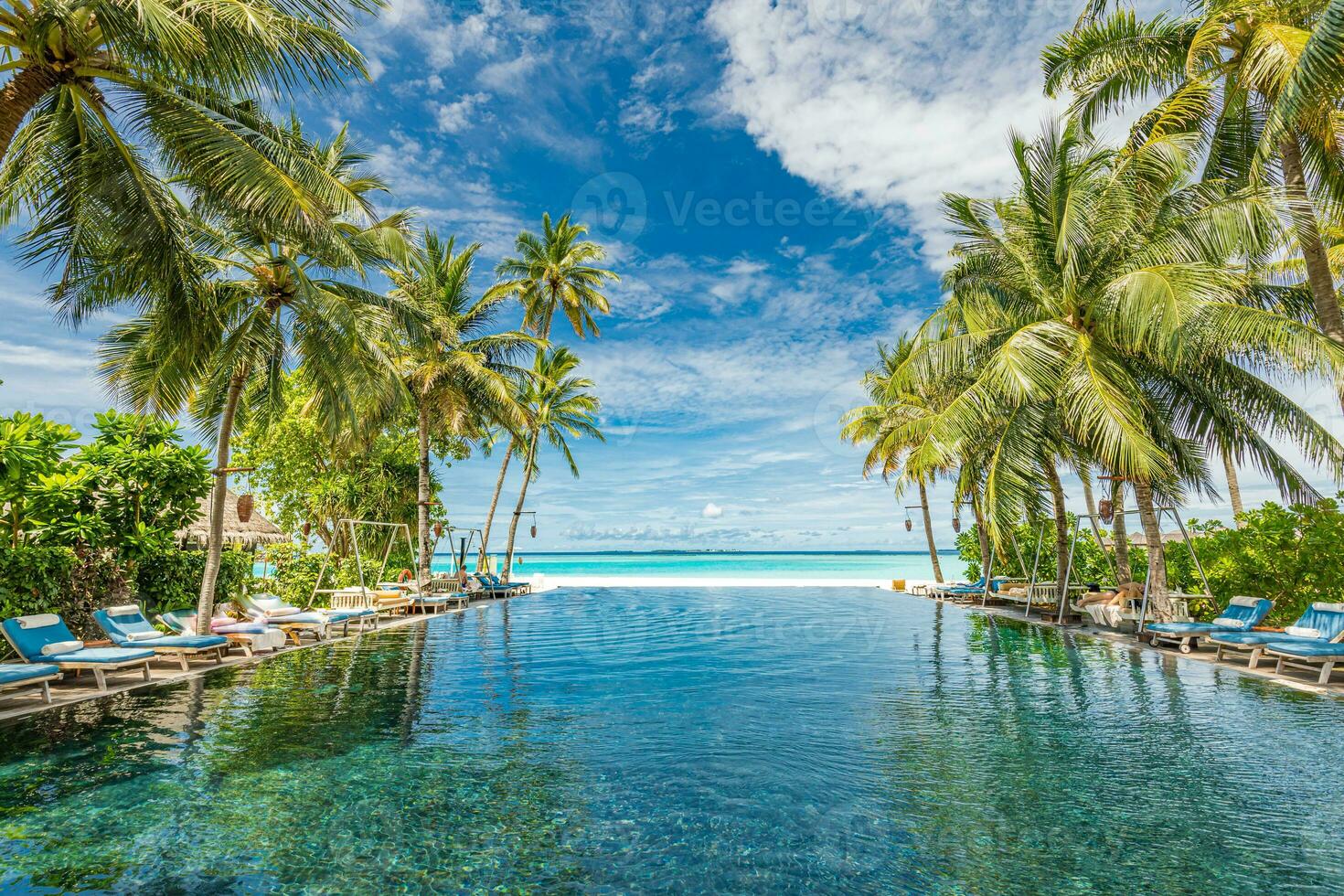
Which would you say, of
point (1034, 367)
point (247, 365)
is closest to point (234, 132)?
point (247, 365)

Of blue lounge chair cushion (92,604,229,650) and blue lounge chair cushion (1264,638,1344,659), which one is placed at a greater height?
blue lounge chair cushion (92,604,229,650)

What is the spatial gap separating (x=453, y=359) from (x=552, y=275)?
6901 millimetres

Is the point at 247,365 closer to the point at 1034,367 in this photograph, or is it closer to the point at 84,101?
the point at 84,101

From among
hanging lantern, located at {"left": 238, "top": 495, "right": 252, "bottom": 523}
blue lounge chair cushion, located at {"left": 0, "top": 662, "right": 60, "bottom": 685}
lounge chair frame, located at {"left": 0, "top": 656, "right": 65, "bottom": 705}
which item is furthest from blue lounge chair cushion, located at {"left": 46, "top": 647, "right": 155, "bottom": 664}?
hanging lantern, located at {"left": 238, "top": 495, "right": 252, "bottom": 523}

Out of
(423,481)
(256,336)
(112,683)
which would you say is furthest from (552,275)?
(112,683)

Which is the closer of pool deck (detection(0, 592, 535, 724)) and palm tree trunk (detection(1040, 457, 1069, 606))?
pool deck (detection(0, 592, 535, 724))

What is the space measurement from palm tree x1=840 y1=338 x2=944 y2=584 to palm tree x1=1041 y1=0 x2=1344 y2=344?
10813 millimetres

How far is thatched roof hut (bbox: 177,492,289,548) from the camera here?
→ 53.5 ft

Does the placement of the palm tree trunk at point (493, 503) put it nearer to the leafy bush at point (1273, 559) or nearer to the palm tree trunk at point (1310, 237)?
the leafy bush at point (1273, 559)

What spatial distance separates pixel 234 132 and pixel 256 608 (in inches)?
378

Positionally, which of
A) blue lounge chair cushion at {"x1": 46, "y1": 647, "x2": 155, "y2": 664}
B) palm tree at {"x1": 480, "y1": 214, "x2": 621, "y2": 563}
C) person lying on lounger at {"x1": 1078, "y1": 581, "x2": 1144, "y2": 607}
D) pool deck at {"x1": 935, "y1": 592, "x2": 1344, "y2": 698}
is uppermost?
palm tree at {"x1": 480, "y1": 214, "x2": 621, "y2": 563}

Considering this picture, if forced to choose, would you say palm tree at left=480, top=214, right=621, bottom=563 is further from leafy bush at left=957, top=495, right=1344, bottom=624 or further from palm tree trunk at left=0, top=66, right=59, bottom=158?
leafy bush at left=957, top=495, right=1344, bottom=624

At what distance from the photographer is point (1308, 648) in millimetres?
8258

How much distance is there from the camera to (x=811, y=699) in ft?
26.8
